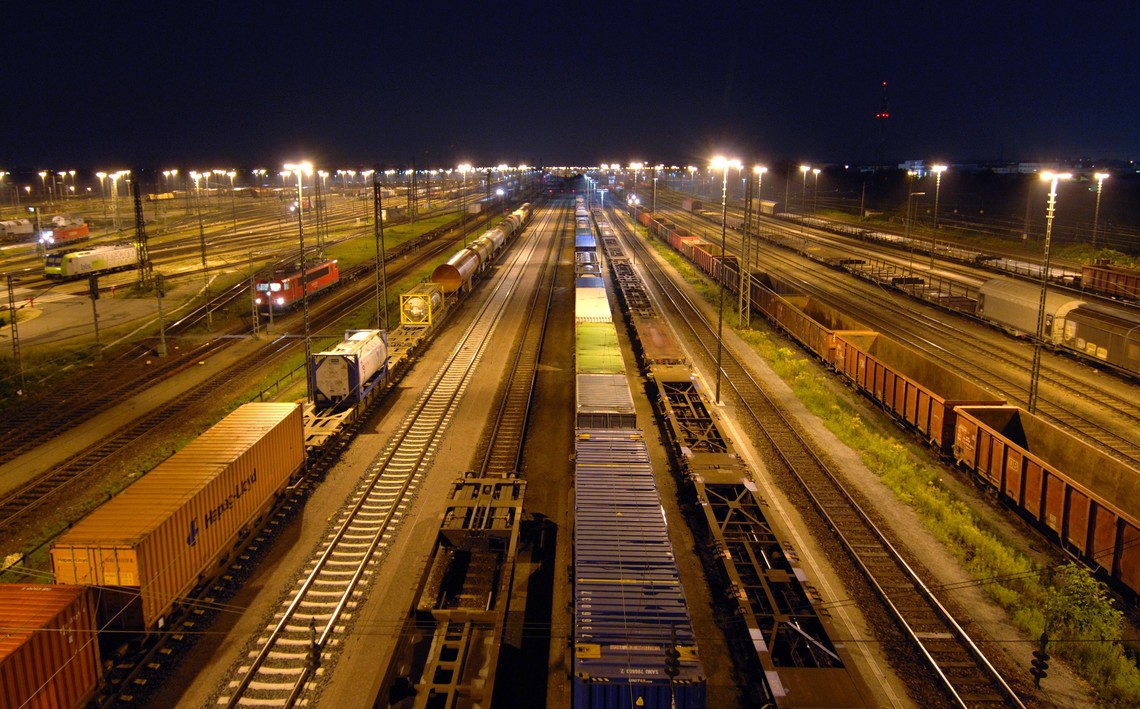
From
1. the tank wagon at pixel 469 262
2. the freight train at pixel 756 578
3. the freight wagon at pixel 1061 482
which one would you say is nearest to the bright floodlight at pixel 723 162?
the freight train at pixel 756 578

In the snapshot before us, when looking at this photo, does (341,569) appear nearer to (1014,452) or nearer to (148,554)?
(148,554)

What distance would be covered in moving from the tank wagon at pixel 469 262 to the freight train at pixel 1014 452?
1024 inches

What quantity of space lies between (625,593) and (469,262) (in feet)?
151

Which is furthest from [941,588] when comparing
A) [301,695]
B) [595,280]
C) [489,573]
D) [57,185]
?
[57,185]

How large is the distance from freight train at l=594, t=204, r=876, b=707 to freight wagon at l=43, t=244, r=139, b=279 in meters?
56.2

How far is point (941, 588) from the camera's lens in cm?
1753

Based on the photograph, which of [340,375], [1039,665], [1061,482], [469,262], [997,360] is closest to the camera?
[1039,665]

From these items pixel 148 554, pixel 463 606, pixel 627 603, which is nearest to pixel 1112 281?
pixel 627 603

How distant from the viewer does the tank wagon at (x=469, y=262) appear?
51.8m

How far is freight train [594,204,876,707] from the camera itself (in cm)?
1330

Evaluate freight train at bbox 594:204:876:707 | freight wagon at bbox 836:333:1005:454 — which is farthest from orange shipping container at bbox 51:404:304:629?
freight wagon at bbox 836:333:1005:454

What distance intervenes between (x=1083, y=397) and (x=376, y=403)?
104 feet

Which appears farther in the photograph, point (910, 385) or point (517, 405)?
point (517, 405)

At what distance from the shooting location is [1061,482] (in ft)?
59.6
